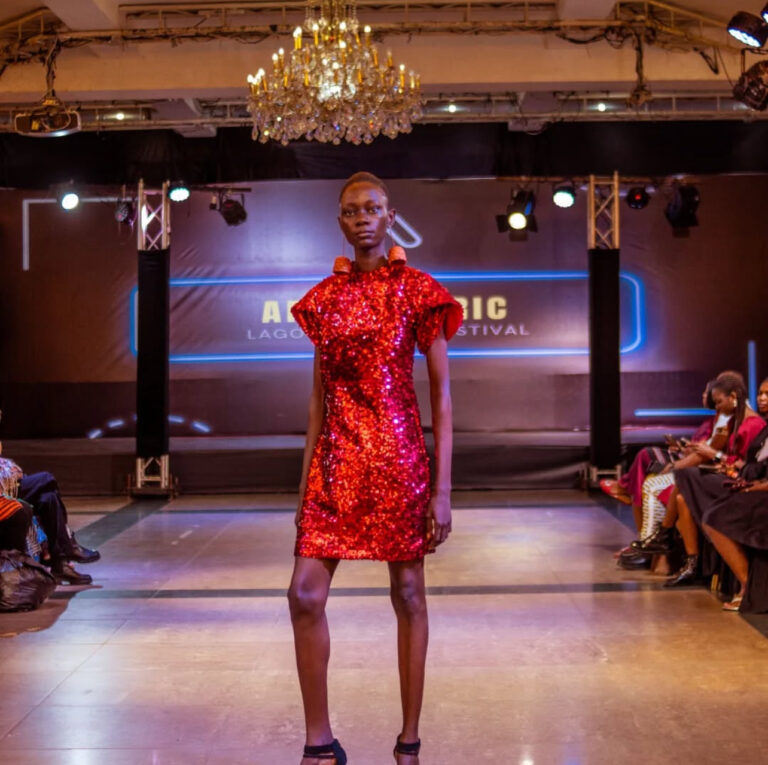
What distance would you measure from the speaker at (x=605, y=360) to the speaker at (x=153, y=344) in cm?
370

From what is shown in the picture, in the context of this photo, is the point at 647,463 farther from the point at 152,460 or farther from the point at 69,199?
the point at 69,199

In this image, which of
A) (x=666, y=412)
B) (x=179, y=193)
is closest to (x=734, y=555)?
(x=179, y=193)

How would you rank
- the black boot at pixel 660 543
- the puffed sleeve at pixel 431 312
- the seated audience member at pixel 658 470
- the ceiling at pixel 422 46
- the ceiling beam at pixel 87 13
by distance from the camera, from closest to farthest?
the puffed sleeve at pixel 431 312 → the seated audience member at pixel 658 470 → the black boot at pixel 660 543 → the ceiling beam at pixel 87 13 → the ceiling at pixel 422 46

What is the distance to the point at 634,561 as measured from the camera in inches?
227

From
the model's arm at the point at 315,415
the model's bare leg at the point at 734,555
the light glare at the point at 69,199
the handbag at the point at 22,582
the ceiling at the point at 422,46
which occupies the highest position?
the ceiling at the point at 422,46

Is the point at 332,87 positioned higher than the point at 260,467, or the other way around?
the point at 332,87

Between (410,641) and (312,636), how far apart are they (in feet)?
0.81

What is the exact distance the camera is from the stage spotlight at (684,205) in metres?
9.41

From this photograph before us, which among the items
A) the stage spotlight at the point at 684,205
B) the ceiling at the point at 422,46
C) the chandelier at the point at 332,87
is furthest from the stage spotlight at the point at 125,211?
the stage spotlight at the point at 684,205

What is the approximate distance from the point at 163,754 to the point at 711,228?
32.9ft

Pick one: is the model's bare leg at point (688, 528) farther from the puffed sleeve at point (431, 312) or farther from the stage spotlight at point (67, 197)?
the stage spotlight at point (67, 197)

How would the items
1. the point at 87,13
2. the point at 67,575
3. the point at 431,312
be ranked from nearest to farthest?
1. the point at 431,312
2. the point at 67,575
3. the point at 87,13

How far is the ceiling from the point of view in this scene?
7.21m

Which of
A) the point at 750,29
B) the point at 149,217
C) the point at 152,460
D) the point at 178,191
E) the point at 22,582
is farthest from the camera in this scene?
the point at 149,217
